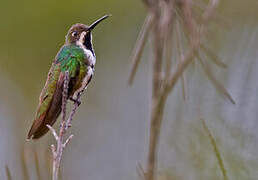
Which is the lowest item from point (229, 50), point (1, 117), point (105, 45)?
point (1, 117)

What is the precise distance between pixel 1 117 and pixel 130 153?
2370mm

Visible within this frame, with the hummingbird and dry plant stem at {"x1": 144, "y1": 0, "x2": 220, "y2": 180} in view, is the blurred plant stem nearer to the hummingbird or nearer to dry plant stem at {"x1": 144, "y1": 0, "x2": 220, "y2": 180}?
dry plant stem at {"x1": 144, "y1": 0, "x2": 220, "y2": 180}

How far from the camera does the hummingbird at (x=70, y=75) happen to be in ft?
5.56

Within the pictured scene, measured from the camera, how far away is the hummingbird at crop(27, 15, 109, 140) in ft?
5.56

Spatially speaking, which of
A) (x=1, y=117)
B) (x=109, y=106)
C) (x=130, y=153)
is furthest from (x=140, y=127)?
(x=1, y=117)

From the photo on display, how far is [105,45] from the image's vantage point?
3957 millimetres

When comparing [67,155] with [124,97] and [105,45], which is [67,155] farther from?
[105,45]

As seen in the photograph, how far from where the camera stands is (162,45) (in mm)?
576

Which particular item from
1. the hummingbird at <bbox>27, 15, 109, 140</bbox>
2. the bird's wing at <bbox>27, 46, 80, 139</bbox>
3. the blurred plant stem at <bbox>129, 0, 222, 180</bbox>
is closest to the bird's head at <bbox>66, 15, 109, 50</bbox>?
the hummingbird at <bbox>27, 15, 109, 140</bbox>

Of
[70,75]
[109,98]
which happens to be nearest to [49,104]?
[70,75]

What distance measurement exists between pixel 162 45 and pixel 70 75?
137cm

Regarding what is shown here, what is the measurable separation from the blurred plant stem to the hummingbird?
2.42 feet

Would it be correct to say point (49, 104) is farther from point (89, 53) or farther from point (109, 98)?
point (109, 98)

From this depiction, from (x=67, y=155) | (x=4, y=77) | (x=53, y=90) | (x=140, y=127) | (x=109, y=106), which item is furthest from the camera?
(x=4, y=77)
